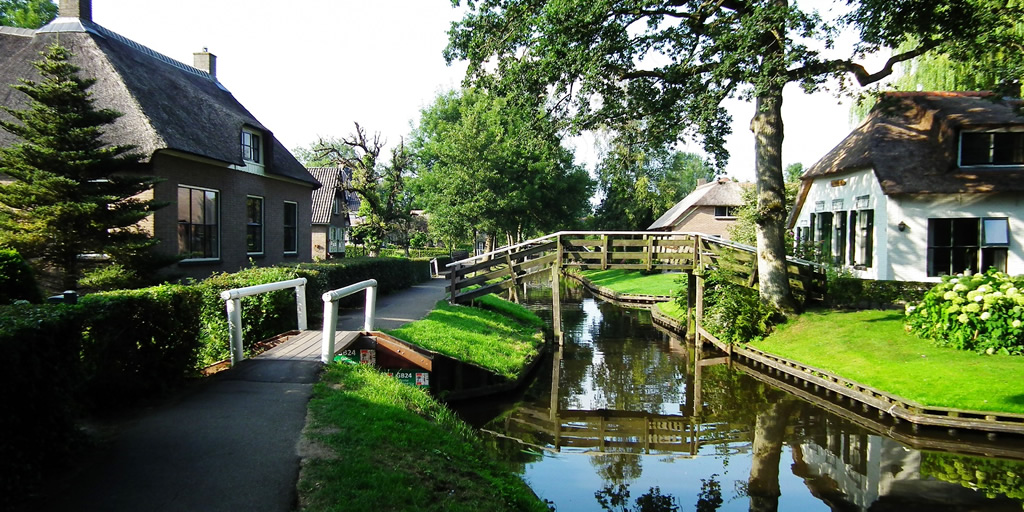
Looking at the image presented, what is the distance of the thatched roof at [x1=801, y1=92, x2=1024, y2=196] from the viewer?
61.8 ft

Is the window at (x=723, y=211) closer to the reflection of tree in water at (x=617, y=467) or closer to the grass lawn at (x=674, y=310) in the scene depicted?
the grass lawn at (x=674, y=310)

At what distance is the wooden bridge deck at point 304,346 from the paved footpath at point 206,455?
2.84 ft

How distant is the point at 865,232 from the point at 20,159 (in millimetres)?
22124

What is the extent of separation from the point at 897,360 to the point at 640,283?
932 inches

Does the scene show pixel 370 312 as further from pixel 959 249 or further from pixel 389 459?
pixel 959 249

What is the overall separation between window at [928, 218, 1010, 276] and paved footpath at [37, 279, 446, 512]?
19210mm

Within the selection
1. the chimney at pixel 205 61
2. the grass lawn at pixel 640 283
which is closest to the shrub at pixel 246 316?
the chimney at pixel 205 61

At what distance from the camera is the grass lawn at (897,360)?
10.5m

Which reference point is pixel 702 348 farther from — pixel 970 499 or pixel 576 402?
pixel 970 499

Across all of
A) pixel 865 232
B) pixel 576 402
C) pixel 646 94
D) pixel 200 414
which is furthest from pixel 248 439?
pixel 865 232

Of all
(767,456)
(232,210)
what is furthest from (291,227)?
(767,456)

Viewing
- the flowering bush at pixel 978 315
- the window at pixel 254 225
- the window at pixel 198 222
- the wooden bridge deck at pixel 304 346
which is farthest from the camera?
the window at pixel 254 225

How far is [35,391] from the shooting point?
4574 mm

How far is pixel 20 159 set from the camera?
11.4m
